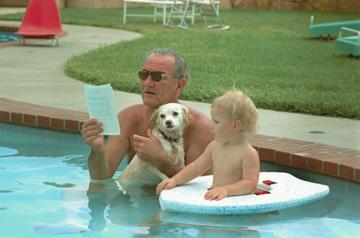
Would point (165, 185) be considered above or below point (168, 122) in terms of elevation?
below

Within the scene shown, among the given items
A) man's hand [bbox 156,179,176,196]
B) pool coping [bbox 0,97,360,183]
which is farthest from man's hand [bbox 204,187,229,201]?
pool coping [bbox 0,97,360,183]

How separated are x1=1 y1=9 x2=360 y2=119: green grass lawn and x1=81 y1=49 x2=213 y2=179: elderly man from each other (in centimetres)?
260

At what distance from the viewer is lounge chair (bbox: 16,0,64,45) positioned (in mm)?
13680

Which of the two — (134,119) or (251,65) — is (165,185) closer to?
(134,119)

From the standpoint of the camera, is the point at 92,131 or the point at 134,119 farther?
the point at 134,119

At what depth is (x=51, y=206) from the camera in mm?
5172

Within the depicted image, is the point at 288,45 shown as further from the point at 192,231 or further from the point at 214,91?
the point at 192,231

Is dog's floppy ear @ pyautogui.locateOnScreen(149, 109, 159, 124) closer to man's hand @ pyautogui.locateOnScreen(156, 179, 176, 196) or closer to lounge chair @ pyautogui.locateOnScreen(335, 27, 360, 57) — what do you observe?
man's hand @ pyautogui.locateOnScreen(156, 179, 176, 196)

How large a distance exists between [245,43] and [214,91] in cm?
571

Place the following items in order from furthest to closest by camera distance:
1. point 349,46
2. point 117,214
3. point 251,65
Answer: point 349,46
point 251,65
point 117,214

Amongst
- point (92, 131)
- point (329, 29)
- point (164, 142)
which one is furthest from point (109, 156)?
point (329, 29)

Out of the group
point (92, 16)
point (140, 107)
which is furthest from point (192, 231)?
point (92, 16)

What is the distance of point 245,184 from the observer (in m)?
4.62

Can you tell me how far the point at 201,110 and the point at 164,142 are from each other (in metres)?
2.66
